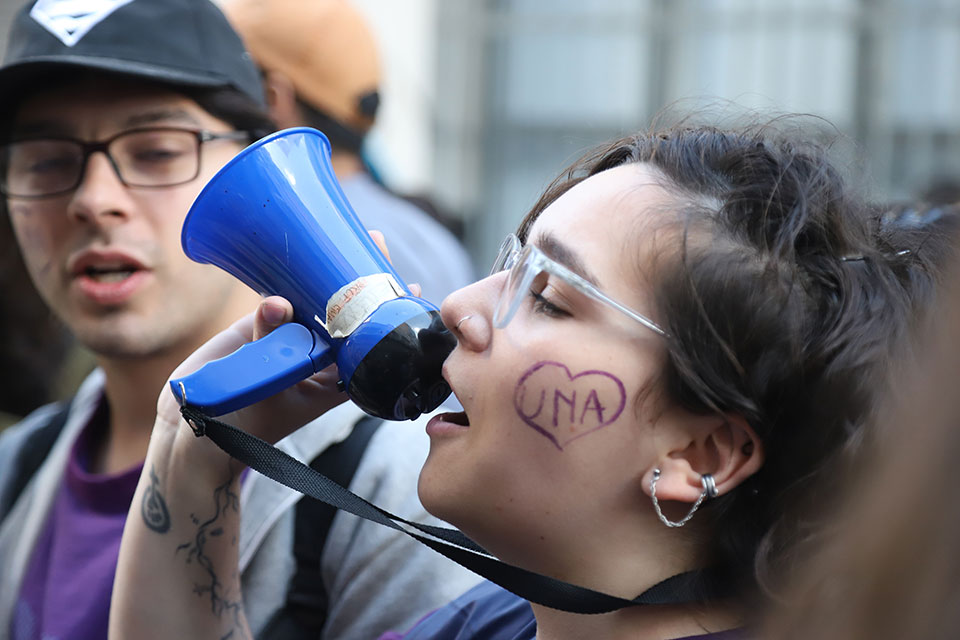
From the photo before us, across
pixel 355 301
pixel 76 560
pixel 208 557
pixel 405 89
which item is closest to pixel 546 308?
pixel 355 301

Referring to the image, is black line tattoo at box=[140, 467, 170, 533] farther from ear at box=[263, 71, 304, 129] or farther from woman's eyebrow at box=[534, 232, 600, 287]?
ear at box=[263, 71, 304, 129]

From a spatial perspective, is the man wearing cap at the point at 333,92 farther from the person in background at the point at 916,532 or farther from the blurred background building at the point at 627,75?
the blurred background building at the point at 627,75

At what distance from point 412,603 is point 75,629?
72cm

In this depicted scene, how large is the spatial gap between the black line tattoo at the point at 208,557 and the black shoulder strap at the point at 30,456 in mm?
929

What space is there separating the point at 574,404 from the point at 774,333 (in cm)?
31

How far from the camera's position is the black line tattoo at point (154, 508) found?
189cm

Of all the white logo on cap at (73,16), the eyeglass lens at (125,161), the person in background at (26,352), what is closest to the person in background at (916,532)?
the eyeglass lens at (125,161)

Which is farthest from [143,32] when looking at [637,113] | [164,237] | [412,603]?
[637,113]

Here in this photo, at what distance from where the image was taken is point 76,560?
2307 millimetres

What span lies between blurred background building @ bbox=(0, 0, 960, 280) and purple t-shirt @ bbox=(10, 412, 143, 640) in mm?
7990

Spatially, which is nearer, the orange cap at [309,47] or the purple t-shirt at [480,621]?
the purple t-shirt at [480,621]

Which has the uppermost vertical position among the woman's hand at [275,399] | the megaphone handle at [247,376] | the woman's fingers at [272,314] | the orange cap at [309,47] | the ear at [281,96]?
the orange cap at [309,47]

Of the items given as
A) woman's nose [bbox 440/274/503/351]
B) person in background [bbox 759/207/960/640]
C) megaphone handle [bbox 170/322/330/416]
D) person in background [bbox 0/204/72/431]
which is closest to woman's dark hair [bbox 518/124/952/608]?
woman's nose [bbox 440/274/503/351]

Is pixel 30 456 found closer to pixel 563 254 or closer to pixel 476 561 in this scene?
pixel 476 561
